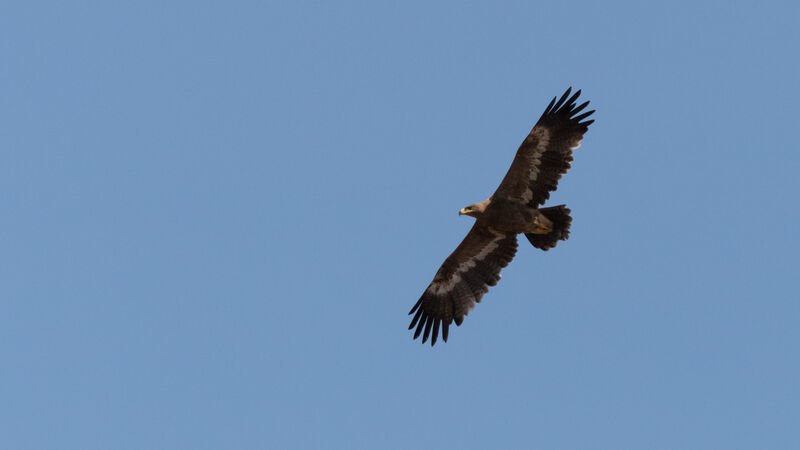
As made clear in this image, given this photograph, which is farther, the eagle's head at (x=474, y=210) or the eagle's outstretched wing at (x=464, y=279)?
the eagle's outstretched wing at (x=464, y=279)

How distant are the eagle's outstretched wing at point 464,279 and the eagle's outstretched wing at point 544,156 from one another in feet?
3.32

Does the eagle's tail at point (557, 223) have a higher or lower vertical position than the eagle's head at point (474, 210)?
lower

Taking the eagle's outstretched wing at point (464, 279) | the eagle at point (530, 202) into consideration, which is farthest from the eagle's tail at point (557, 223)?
the eagle's outstretched wing at point (464, 279)

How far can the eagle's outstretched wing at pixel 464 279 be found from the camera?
59.0 ft

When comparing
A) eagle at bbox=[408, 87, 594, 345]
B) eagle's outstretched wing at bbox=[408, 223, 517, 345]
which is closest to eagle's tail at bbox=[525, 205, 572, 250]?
eagle at bbox=[408, 87, 594, 345]

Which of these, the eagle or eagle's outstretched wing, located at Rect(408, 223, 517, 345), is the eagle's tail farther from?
eagle's outstretched wing, located at Rect(408, 223, 517, 345)

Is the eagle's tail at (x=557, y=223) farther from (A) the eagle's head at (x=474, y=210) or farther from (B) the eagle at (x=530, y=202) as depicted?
(A) the eagle's head at (x=474, y=210)

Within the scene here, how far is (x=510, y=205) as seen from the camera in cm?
1719

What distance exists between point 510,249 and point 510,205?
3.56ft

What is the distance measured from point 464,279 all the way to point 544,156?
268 centimetres

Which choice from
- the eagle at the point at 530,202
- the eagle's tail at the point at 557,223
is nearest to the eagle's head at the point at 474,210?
the eagle at the point at 530,202

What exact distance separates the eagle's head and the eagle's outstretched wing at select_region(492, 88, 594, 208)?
0.39 meters

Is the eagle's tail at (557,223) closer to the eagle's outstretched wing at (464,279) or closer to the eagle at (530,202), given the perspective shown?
the eagle at (530,202)

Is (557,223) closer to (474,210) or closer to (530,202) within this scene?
(530,202)
